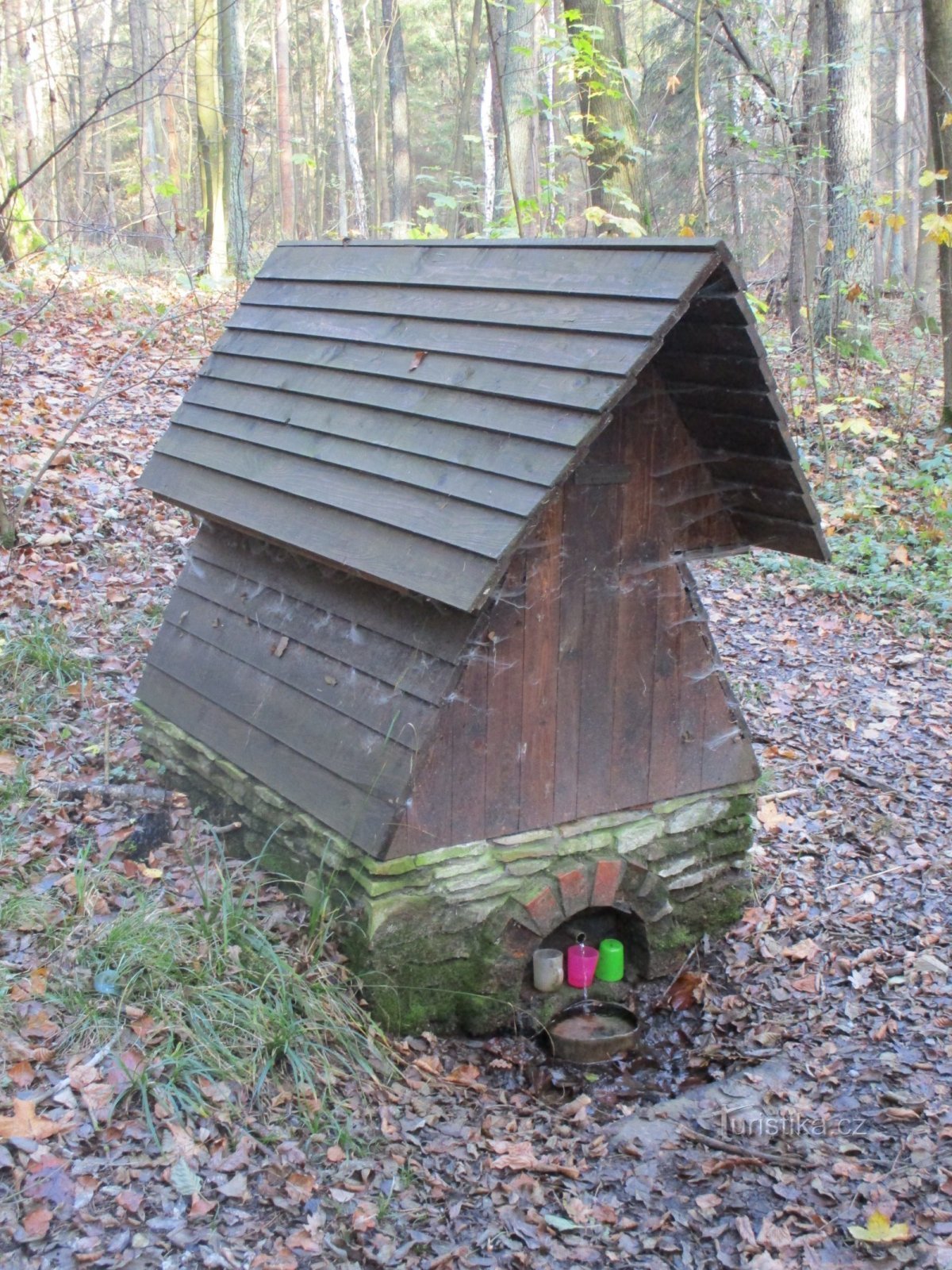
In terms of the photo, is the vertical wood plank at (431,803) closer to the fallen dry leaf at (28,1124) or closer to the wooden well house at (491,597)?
the wooden well house at (491,597)

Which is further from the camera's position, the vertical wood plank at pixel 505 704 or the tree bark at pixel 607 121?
the tree bark at pixel 607 121

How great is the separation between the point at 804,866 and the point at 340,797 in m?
2.74

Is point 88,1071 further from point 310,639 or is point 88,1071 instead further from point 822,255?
point 822,255

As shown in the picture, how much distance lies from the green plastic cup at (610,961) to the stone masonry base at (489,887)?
0.40ft

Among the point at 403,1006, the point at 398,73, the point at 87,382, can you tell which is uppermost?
the point at 398,73

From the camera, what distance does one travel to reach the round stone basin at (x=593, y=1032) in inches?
182

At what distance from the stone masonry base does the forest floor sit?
14 cm

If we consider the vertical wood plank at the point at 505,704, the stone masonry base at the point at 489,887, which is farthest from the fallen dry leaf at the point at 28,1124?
the vertical wood plank at the point at 505,704

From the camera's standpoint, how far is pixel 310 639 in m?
4.63

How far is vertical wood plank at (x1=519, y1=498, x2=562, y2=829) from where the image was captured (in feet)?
13.7

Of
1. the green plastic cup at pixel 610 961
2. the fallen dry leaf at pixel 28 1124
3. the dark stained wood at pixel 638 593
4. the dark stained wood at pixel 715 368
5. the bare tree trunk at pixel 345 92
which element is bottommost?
the green plastic cup at pixel 610 961

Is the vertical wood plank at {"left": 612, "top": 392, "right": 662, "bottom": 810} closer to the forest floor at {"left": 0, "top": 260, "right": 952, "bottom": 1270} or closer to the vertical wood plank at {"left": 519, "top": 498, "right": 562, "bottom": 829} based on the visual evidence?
the vertical wood plank at {"left": 519, "top": 498, "right": 562, "bottom": 829}

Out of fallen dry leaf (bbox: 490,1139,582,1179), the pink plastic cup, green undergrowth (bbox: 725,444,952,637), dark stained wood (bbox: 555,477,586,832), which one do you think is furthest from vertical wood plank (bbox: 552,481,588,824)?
green undergrowth (bbox: 725,444,952,637)

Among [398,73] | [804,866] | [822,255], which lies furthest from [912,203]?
[804,866]
